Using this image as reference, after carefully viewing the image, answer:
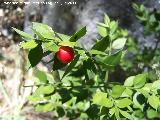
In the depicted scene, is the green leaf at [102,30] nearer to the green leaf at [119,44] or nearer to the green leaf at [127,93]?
the green leaf at [119,44]

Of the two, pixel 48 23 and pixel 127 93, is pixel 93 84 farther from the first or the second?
pixel 48 23

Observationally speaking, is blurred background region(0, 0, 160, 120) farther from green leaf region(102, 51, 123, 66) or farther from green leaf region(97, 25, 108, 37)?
green leaf region(102, 51, 123, 66)

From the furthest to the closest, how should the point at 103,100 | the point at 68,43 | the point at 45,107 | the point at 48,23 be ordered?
the point at 48,23 → the point at 45,107 → the point at 103,100 → the point at 68,43

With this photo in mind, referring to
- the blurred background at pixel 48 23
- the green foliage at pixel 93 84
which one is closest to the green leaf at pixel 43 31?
the green foliage at pixel 93 84

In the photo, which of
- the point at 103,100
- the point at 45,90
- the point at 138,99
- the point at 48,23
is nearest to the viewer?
the point at 103,100

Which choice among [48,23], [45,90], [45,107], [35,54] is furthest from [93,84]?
[48,23]

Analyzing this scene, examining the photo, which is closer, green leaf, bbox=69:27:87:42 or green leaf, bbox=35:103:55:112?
green leaf, bbox=69:27:87:42

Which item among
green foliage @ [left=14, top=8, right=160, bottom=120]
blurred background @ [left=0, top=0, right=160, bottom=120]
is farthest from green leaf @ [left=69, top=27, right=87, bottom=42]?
blurred background @ [left=0, top=0, right=160, bottom=120]
